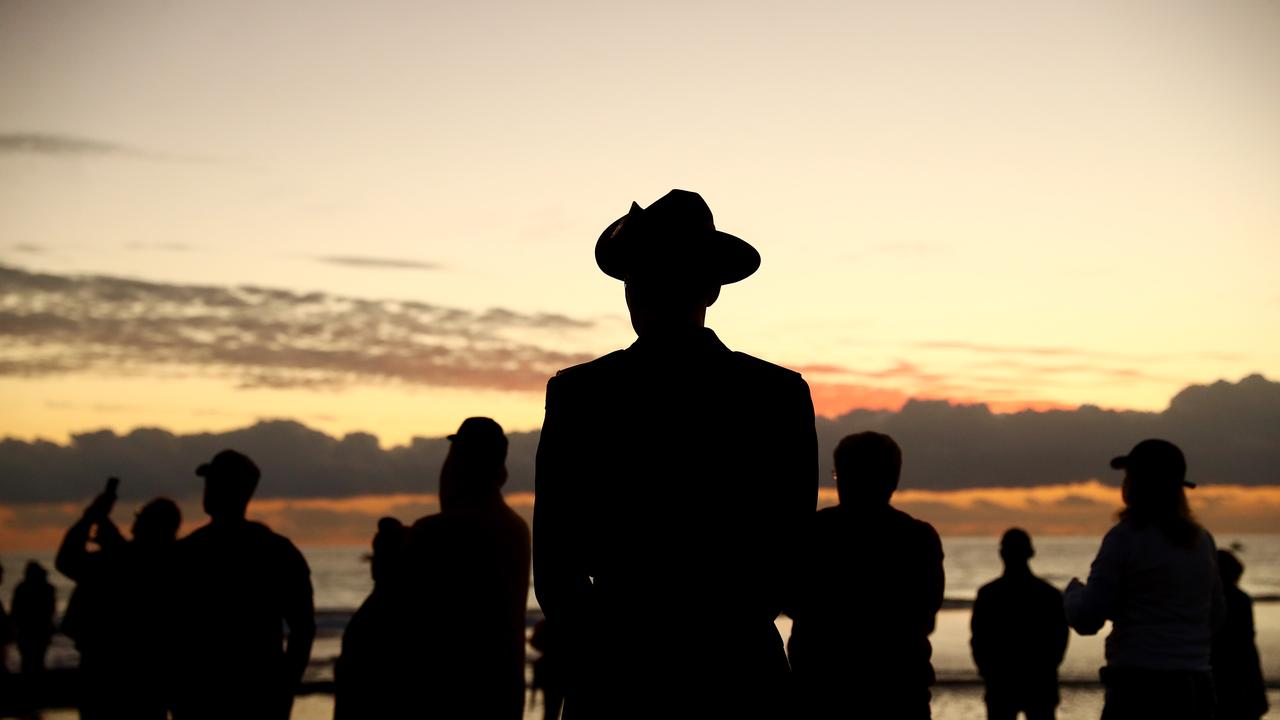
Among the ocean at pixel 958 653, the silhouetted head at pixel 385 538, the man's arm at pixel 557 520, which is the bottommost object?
the ocean at pixel 958 653

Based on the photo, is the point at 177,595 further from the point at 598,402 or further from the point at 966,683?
the point at 966,683

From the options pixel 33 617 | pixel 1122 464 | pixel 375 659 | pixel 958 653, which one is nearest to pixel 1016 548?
pixel 1122 464

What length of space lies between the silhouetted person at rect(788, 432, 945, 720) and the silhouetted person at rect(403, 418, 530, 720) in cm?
116

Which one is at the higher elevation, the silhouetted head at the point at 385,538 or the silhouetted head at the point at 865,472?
the silhouetted head at the point at 865,472

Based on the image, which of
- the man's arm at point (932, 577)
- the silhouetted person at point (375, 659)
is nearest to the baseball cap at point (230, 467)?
the silhouetted person at point (375, 659)

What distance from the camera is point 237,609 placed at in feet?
16.8

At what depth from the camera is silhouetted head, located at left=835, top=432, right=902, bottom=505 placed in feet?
15.9

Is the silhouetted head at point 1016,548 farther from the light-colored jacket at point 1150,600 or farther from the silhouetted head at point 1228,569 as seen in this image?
the light-colored jacket at point 1150,600

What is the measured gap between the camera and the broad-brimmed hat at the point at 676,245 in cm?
265

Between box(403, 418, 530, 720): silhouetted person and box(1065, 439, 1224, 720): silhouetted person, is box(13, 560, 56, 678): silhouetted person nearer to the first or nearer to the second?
box(403, 418, 530, 720): silhouetted person

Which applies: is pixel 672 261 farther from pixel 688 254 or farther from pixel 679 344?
pixel 679 344

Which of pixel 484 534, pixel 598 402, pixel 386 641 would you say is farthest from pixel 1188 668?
pixel 598 402

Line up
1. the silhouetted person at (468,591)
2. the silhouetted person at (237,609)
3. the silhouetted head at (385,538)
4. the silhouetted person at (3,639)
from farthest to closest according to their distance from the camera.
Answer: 1. the silhouetted person at (3,639)
2. the silhouetted head at (385,538)
3. the silhouetted person at (237,609)
4. the silhouetted person at (468,591)

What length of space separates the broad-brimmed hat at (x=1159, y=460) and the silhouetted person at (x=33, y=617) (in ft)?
72.5
